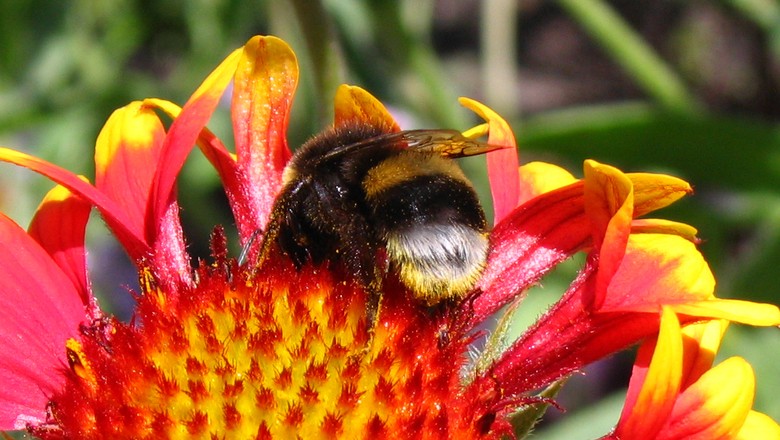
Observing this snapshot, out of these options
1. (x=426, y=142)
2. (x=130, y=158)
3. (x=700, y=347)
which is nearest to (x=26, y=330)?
(x=130, y=158)

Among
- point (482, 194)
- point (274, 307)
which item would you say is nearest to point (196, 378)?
point (274, 307)

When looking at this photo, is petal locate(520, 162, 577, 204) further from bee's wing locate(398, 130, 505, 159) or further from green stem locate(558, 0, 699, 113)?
green stem locate(558, 0, 699, 113)

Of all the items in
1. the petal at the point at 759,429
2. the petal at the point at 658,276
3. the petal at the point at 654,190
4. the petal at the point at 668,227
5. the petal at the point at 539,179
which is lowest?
the petal at the point at 759,429

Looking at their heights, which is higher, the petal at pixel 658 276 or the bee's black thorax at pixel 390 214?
the bee's black thorax at pixel 390 214

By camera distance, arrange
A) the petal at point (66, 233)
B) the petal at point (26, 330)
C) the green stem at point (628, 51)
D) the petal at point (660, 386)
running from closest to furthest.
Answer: the petal at point (660, 386)
the petal at point (26, 330)
the petal at point (66, 233)
the green stem at point (628, 51)

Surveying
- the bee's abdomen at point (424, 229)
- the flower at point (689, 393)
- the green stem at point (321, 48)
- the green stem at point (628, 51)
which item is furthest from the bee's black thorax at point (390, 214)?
the green stem at point (628, 51)

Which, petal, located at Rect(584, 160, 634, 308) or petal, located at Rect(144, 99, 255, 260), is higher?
petal, located at Rect(144, 99, 255, 260)

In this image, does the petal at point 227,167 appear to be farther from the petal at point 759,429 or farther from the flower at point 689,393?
the petal at point 759,429

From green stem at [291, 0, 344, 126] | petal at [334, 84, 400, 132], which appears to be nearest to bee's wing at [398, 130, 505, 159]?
petal at [334, 84, 400, 132]
